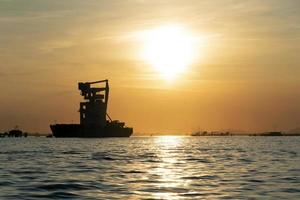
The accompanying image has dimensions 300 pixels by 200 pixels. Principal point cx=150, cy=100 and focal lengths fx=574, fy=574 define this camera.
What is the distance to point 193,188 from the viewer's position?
1137 inches

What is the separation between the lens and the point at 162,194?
26.3 m

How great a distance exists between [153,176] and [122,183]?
459cm

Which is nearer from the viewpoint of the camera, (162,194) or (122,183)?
(162,194)

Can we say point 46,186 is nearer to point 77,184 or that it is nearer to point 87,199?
point 77,184

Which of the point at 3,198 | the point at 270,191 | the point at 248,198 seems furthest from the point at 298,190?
the point at 3,198

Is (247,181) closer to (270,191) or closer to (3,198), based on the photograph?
(270,191)

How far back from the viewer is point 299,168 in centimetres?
4322

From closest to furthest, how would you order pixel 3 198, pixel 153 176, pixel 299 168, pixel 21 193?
1. pixel 3 198
2. pixel 21 193
3. pixel 153 176
4. pixel 299 168

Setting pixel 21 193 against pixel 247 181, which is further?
pixel 247 181

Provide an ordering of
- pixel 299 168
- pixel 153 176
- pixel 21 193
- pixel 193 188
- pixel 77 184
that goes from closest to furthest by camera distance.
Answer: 1. pixel 21 193
2. pixel 193 188
3. pixel 77 184
4. pixel 153 176
5. pixel 299 168

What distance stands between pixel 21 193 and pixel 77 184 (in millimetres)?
4810

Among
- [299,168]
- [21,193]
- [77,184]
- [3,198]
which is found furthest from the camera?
[299,168]

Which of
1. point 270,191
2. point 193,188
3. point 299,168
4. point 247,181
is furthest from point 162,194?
point 299,168

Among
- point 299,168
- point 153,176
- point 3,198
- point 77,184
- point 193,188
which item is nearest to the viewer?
point 3,198
